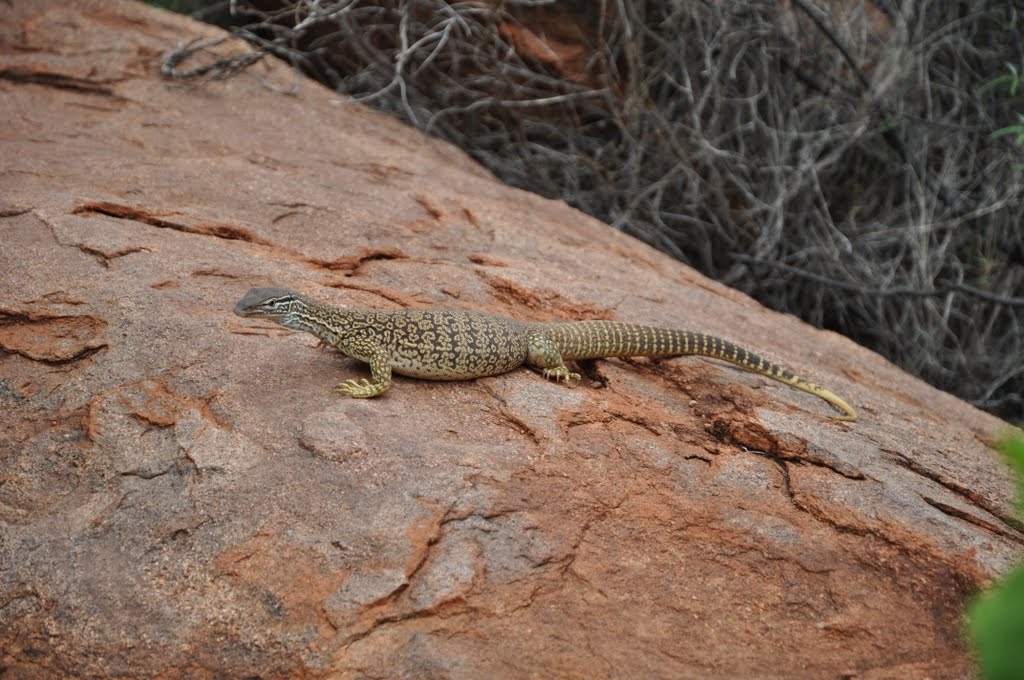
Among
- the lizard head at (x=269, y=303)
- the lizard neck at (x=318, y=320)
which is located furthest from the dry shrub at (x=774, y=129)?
the lizard head at (x=269, y=303)

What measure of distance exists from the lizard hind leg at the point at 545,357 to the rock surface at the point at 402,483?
164 millimetres

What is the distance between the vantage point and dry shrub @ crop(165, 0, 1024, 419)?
1168cm

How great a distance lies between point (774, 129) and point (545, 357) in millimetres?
6964

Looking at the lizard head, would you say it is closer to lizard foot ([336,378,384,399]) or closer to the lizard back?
the lizard back

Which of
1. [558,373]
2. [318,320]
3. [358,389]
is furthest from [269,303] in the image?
[558,373]

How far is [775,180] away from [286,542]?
947cm

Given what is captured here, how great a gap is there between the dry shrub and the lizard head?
666cm

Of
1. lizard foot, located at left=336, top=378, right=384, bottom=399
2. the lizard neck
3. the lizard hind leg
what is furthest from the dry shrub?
lizard foot, located at left=336, top=378, right=384, bottom=399

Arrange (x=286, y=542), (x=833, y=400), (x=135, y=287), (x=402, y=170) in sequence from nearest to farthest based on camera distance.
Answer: (x=286, y=542) < (x=135, y=287) < (x=833, y=400) < (x=402, y=170)

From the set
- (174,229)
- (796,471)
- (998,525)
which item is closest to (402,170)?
(174,229)

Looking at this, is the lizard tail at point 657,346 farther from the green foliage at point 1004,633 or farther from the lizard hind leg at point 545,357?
the green foliage at point 1004,633

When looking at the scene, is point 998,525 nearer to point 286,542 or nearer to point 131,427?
point 286,542

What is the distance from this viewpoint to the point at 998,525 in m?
5.57

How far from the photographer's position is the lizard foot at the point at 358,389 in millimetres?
5566
